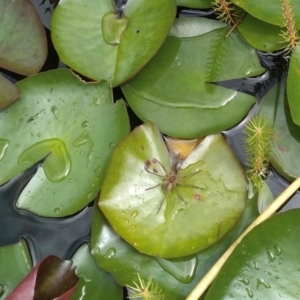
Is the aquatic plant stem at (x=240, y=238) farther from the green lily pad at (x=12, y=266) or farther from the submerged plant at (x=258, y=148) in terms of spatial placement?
the green lily pad at (x=12, y=266)

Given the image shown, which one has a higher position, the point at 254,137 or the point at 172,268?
the point at 254,137

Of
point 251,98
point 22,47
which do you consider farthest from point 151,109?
point 22,47

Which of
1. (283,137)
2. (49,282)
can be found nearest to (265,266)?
(283,137)

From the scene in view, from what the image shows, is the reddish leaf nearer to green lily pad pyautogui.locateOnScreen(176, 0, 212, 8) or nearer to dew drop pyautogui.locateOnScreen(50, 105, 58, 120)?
dew drop pyautogui.locateOnScreen(50, 105, 58, 120)

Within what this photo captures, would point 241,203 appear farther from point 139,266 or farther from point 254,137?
point 139,266

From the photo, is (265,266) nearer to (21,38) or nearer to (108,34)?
(108,34)

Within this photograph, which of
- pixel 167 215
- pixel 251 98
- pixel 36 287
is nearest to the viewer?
pixel 36 287

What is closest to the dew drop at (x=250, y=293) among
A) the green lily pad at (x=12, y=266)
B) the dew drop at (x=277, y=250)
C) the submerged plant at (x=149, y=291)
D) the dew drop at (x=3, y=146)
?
the dew drop at (x=277, y=250)

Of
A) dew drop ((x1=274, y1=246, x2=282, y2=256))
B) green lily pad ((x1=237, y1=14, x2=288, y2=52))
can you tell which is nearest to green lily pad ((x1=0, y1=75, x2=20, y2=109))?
green lily pad ((x1=237, y1=14, x2=288, y2=52))
